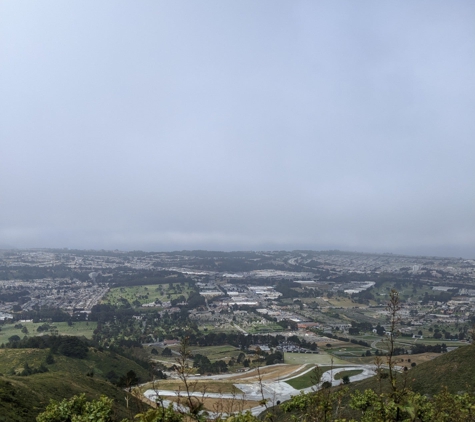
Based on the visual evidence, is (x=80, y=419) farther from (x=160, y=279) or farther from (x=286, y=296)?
(x=160, y=279)

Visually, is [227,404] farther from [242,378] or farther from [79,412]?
[242,378]

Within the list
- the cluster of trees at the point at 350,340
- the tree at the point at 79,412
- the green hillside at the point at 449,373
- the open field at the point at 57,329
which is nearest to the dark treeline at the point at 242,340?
the cluster of trees at the point at 350,340

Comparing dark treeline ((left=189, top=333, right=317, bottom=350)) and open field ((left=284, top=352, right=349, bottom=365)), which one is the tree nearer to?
open field ((left=284, top=352, right=349, bottom=365))

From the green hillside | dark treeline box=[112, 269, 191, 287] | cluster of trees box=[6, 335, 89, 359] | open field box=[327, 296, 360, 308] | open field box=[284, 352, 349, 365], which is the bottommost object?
open field box=[327, 296, 360, 308]

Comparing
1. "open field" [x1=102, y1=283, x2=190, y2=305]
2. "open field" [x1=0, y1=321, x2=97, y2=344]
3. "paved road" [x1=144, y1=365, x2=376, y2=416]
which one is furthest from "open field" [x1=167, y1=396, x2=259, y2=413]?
"open field" [x1=102, y1=283, x2=190, y2=305]

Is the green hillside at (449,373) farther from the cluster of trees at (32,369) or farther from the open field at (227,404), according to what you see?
the cluster of trees at (32,369)

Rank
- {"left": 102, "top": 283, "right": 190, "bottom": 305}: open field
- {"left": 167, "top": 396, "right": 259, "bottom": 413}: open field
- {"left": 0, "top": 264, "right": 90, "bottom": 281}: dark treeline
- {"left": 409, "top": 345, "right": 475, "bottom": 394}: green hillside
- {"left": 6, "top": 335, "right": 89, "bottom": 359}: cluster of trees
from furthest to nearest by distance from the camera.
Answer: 1. {"left": 0, "top": 264, "right": 90, "bottom": 281}: dark treeline
2. {"left": 102, "top": 283, "right": 190, "bottom": 305}: open field
3. {"left": 6, "top": 335, "right": 89, "bottom": 359}: cluster of trees
4. {"left": 409, "top": 345, "right": 475, "bottom": 394}: green hillside
5. {"left": 167, "top": 396, "right": 259, "bottom": 413}: open field

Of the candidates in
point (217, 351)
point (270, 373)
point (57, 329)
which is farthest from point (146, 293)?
point (270, 373)
